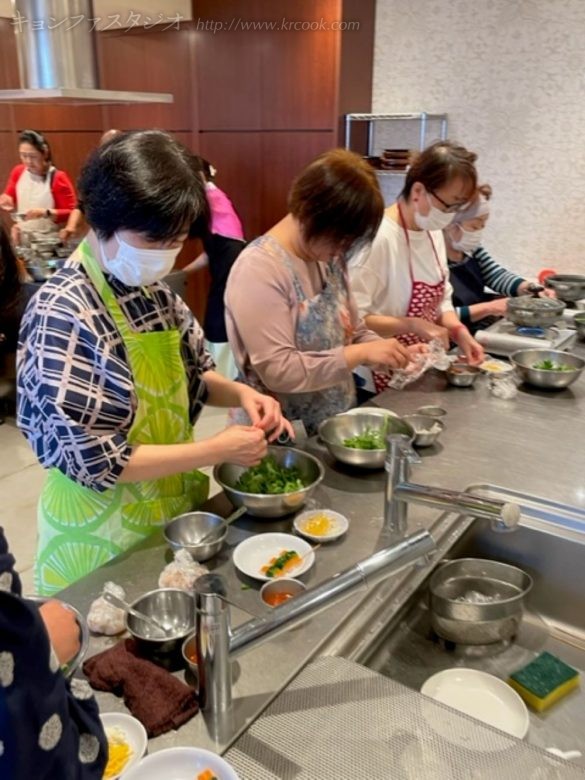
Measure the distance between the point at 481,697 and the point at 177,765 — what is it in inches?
→ 24.5

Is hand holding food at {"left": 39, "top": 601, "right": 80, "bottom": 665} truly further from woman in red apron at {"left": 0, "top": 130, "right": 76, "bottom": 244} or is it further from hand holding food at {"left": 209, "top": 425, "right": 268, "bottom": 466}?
woman in red apron at {"left": 0, "top": 130, "right": 76, "bottom": 244}

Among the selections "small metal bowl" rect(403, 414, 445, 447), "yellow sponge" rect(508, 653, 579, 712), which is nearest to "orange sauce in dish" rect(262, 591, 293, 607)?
"yellow sponge" rect(508, 653, 579, 712)

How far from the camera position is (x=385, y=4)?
4418mm

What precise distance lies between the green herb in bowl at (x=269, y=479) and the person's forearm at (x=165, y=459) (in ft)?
0.59

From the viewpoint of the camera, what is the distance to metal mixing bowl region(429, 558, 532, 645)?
53.2 inches

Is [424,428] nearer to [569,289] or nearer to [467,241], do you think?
[467,241]

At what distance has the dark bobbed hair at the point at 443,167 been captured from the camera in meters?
2.16

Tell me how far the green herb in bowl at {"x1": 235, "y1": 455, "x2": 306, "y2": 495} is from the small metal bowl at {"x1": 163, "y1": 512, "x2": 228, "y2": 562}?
111mm

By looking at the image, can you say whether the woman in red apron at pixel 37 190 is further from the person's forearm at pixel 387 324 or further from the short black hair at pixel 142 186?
the short black hair at pixel 142 186

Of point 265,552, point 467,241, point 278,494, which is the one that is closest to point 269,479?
point 278,494

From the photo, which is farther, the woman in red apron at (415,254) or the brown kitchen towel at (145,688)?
the woman in red apron at (415,254)

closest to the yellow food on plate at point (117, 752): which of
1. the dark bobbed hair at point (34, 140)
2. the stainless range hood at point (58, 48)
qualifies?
the stainless range hood at point (58, 48)

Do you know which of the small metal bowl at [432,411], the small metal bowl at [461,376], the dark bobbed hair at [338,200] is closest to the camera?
the dark bobbed hair at [338,200]

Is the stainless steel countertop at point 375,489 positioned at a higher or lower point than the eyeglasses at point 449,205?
lower
